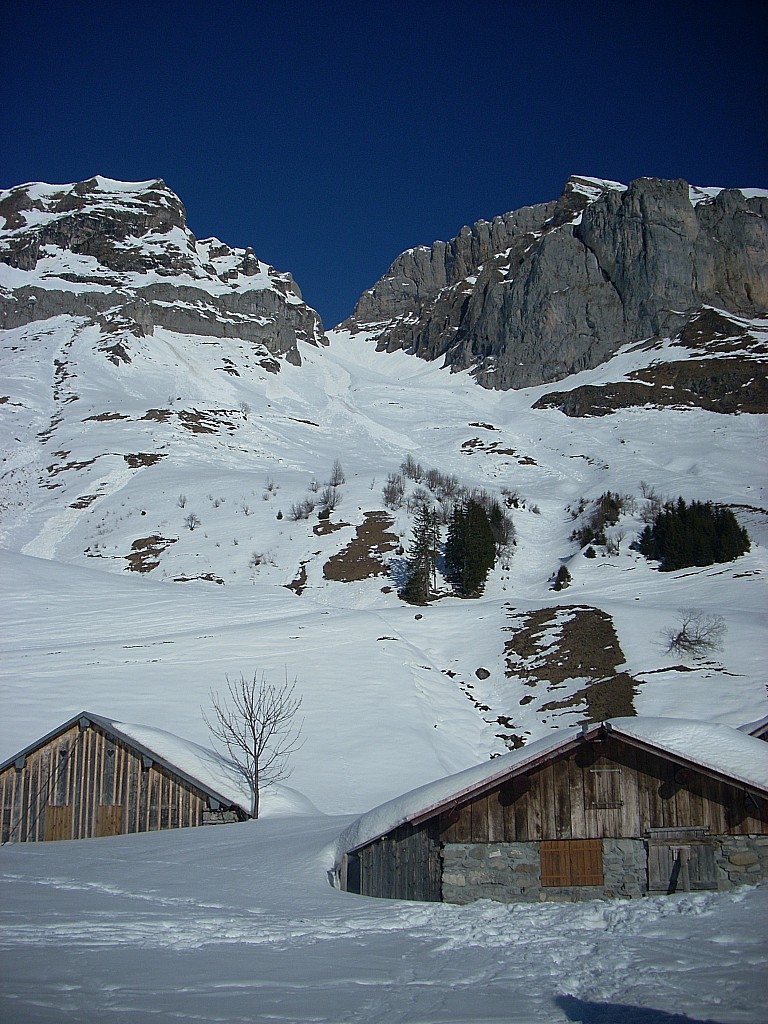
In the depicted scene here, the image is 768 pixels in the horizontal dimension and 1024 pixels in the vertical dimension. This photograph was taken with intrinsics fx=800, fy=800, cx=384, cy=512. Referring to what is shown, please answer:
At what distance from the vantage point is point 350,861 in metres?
14.7

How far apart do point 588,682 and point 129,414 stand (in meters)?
85.4

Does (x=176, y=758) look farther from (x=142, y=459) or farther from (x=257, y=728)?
(x=142, y=459)

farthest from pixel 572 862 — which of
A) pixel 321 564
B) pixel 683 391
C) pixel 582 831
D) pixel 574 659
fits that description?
pixel 683 391

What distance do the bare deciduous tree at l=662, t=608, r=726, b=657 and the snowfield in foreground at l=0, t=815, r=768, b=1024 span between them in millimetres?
28230

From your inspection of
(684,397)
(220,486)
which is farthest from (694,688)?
(684,397)

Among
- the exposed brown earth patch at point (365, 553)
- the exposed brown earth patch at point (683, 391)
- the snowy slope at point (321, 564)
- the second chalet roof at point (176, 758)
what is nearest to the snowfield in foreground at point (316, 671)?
the snowy slope at point (321, 564)

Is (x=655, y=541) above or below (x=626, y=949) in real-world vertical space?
above

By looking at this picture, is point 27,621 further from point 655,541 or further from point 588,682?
point 655,541

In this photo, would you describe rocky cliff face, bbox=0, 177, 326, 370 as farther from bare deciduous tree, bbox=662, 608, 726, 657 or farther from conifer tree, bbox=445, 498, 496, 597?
bare deciduous tree, bbox=662, 608, 726, 657

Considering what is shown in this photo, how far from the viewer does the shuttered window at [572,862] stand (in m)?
13.2

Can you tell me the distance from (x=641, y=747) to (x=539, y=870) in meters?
2.67

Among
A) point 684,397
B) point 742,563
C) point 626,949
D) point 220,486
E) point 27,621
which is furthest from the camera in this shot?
point 684,397

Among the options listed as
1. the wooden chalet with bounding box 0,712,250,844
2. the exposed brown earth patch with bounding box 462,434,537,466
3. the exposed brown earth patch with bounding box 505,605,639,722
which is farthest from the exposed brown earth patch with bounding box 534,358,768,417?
the wooden chalet with bounding box 0,712,250,844

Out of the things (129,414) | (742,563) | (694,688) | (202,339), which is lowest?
(694,688)
